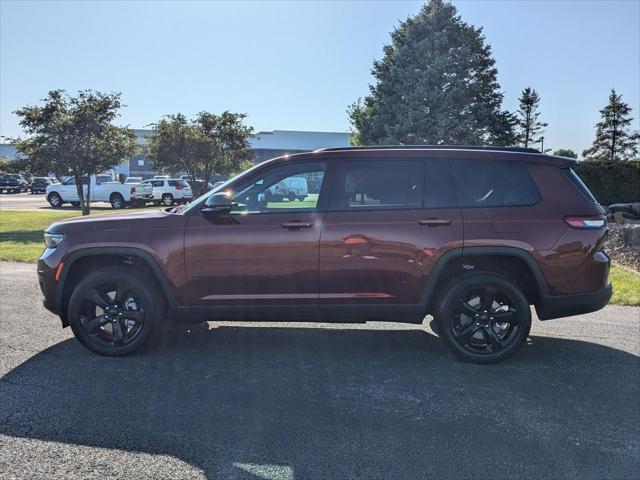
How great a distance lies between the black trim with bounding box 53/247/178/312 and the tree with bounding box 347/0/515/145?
685 inches

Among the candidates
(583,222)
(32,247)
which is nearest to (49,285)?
(583,222)

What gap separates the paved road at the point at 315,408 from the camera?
3057mm

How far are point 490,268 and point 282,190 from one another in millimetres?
2021

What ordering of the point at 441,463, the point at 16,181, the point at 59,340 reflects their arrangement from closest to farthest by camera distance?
the point at 441,463, the point at 59,340, the point at 16,181

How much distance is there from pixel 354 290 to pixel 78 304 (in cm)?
248

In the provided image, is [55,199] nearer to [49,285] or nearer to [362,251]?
[49,285]

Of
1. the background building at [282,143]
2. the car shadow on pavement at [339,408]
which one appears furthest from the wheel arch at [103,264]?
the background building at [282,143]

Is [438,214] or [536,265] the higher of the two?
[438,214]

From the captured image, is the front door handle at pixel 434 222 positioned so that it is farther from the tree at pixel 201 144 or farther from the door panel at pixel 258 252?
the tree at pixel 201 144

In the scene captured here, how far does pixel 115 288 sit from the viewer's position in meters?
4.85

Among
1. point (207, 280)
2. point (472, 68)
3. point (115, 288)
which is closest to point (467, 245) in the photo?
point (207, 280)

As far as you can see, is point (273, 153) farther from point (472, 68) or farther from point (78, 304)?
point (78, 304)

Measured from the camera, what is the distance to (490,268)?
4816 mm

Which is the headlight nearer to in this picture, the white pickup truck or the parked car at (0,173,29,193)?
the white pickup truck
